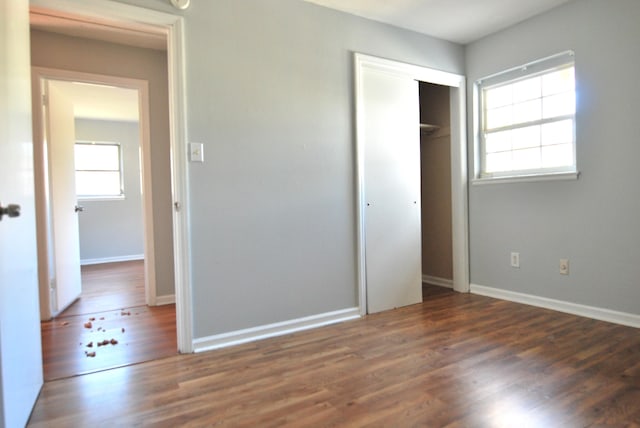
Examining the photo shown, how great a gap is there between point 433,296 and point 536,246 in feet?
3.29

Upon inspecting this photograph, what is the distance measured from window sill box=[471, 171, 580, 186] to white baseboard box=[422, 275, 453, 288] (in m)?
1.06

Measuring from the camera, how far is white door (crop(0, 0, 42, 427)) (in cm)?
137

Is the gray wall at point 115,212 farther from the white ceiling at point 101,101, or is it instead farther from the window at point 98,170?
the white ceiling at point 101,101

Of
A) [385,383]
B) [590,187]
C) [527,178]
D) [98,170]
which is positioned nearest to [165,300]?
[385,383]

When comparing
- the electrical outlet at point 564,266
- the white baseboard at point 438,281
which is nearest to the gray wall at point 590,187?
the electrical outlet at point 564,266

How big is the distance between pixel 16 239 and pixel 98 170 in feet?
18.1

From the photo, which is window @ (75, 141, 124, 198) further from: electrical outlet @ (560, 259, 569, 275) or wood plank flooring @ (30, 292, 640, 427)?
electrical outlet @ (560, 259, 569, 275)

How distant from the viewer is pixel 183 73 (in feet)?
7.62

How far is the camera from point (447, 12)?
2.99 m

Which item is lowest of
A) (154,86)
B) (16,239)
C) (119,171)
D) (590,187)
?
(16,239)

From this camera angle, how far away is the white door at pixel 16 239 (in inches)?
54.1

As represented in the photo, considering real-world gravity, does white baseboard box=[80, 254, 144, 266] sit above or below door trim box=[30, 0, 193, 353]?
below

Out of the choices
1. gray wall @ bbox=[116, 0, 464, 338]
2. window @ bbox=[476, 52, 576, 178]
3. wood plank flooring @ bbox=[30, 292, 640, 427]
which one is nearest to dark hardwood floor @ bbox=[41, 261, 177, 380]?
wood plank flooring @ bbox=[30, 292, 640, 427]

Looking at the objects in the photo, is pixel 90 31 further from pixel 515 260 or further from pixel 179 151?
pixel 515 260
